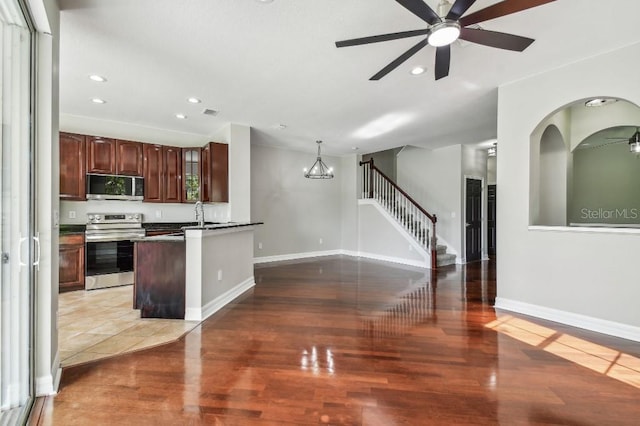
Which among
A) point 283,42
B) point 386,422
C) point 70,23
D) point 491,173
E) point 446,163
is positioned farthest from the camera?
point 491,173

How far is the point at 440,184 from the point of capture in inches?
297

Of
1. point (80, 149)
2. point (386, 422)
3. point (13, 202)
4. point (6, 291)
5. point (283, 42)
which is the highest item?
point (283, 42)

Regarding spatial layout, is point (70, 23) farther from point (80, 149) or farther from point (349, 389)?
point (349, 389)

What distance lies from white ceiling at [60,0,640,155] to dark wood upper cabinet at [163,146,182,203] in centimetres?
60

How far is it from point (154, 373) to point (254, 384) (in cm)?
81

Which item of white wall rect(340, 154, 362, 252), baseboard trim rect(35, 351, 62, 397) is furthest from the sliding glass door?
white wall rect(340, 154, 362, 252)

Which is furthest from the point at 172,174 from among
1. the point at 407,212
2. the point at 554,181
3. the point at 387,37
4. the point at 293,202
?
the point at 554,181

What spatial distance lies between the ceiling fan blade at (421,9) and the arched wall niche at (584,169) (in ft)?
7.82

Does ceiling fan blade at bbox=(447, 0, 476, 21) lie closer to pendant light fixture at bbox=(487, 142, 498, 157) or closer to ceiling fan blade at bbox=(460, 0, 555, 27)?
ceiling fan blade at bbox=(460, 0, 555, 27)

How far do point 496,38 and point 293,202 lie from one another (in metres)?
5.92

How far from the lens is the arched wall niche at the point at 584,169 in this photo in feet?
13.5

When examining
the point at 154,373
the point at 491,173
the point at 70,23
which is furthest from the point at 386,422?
the point at 491,173

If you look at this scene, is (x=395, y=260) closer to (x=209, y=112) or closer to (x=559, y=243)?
(x=559, y=243)

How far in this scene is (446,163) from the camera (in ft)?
24.3
